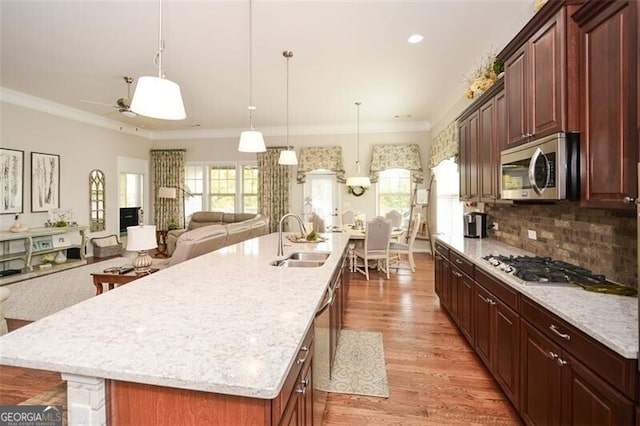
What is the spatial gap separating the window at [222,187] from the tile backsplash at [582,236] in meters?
6.39

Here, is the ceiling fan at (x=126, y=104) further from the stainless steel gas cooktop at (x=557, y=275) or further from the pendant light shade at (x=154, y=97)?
the stainless steel gas cooktop at (x=557, y=275)

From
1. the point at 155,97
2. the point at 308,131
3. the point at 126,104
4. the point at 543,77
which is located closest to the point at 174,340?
the point at 155,97

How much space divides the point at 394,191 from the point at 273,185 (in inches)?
119

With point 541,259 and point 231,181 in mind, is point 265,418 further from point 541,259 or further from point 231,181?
point 231,181

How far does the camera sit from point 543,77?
6.26 ft

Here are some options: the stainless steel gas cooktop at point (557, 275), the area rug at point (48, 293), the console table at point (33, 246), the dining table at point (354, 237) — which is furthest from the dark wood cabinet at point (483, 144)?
the console table at point (33, 246)

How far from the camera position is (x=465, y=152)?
3664 mm

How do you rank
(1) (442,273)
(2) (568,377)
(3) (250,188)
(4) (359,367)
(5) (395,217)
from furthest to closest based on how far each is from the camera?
(3) (250,188) < (5) (395,217) < (1) (442,273) < (4) (359,367) < (2) (568,377)

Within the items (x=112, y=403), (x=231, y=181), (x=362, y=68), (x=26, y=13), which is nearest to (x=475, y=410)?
(x=112, y=403)

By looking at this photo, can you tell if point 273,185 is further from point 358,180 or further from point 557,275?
point 557,275

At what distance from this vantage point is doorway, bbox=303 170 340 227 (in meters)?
7.76

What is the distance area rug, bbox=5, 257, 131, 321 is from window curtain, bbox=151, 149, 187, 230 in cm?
276

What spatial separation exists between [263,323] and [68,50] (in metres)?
4.68

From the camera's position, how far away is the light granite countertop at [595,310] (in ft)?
3.61
